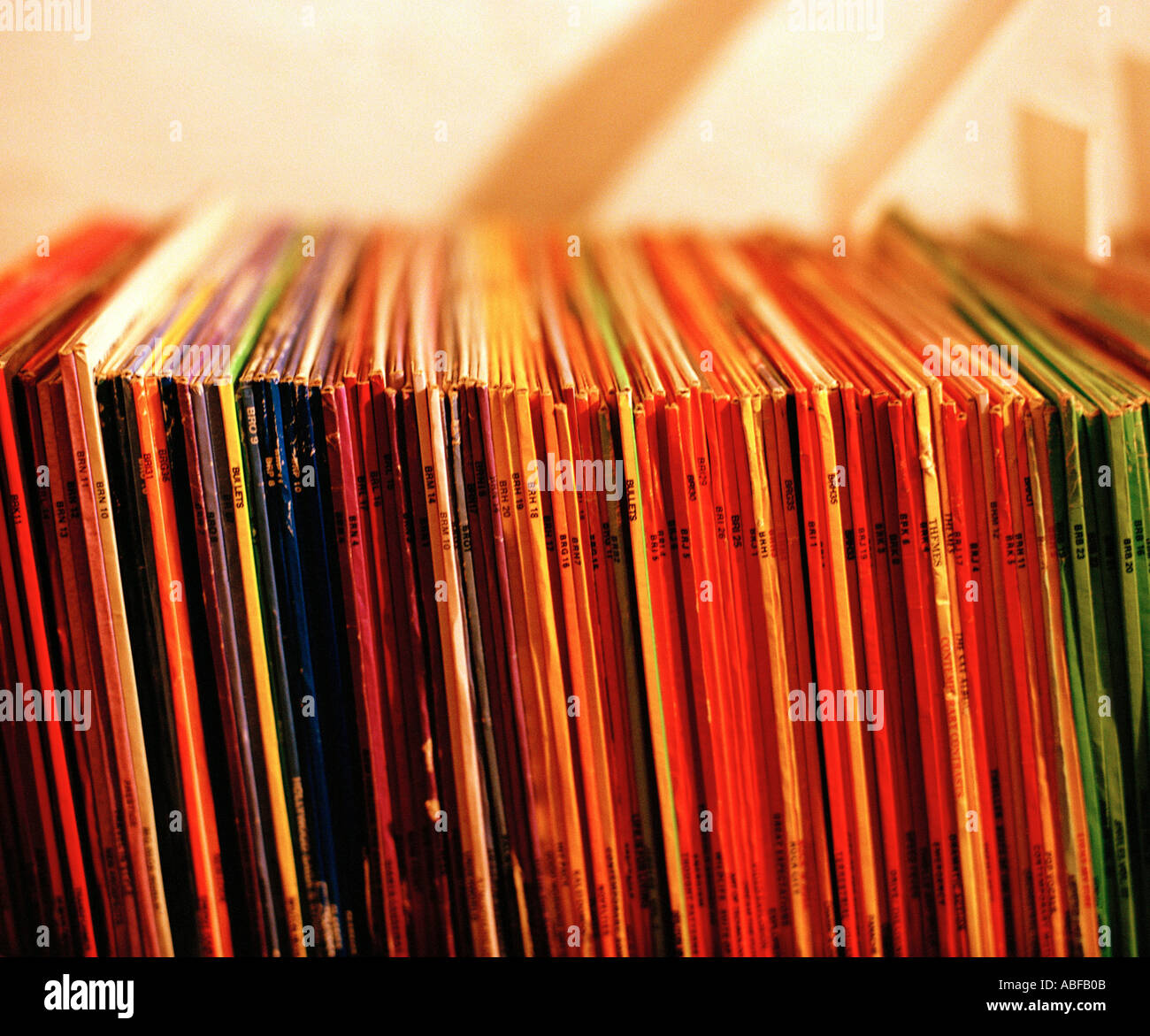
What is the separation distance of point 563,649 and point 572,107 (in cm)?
81

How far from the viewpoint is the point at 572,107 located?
1.11 m

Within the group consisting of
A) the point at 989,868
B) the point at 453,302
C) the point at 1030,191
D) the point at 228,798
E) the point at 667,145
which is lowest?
the point at 989,868

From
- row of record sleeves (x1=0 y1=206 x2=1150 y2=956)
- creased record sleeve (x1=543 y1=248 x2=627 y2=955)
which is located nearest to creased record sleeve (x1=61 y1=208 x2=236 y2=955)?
row of record sleeves (x1=0 y1=206 x2=1150 y2=956)

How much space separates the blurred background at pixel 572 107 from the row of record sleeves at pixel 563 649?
47cm

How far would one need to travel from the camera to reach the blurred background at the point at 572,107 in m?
1.00

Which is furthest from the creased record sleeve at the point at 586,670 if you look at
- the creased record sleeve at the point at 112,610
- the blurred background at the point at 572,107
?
the blurred background at the point at 572,107

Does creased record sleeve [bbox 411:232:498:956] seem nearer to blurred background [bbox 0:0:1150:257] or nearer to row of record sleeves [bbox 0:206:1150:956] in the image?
row of record sleeves [bbox 0:206:1150:956]

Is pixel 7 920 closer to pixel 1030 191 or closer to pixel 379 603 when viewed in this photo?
pixel 379 603

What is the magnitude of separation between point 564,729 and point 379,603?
0.58 feet

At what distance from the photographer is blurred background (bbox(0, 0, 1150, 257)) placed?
100cm

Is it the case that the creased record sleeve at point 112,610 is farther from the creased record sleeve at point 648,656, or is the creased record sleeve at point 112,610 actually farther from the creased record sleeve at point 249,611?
the creased record sleeve at point 648,656

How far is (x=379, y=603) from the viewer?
2.11 feet
